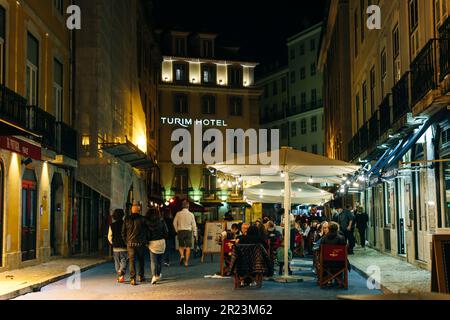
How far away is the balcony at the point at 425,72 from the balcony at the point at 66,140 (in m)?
12.1

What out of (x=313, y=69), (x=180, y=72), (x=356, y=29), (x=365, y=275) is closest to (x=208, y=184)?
(x=180, y=72)

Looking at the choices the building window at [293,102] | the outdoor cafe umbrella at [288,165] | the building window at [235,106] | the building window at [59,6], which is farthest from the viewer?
the building window at [293,102]

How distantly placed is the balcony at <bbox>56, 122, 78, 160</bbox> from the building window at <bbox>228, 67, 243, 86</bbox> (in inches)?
1746

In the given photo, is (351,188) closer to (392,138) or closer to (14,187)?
(392,138)

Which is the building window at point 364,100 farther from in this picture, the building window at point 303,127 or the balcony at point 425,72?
the building window at point 303,127

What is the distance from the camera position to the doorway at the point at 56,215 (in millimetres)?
25266

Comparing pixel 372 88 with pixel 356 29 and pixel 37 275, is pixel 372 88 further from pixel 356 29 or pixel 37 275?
pixel 37 275

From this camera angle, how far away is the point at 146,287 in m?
15.0

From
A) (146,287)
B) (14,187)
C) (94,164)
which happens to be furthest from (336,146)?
(146,287)

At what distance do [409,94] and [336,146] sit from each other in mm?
26748

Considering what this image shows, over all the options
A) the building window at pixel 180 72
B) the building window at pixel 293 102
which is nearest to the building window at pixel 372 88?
the building window at pixel 180 72

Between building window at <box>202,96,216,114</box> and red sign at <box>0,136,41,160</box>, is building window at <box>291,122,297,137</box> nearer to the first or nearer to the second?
building window at <box>202,96,216,114</box>

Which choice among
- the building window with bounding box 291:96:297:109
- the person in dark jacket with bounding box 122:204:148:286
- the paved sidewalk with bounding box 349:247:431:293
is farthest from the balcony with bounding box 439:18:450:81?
the building window with bounding box 291:96:297:109

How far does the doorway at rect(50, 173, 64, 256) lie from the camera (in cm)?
2527
